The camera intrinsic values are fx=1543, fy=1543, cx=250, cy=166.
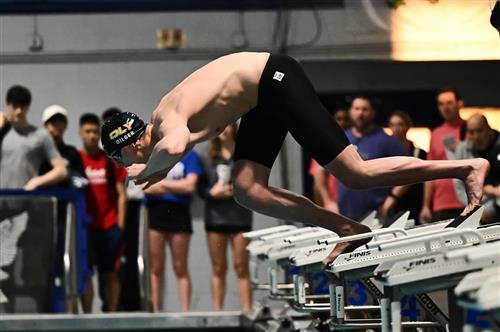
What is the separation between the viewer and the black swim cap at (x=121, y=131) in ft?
27.2

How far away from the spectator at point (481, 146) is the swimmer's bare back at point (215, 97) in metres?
3.24

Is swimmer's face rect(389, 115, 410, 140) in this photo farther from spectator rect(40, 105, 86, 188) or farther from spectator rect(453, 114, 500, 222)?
spectator rect(40, 105, 86, 188)

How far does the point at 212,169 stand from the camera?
13578mm

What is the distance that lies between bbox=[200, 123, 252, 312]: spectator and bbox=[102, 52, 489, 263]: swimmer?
15.2 ft

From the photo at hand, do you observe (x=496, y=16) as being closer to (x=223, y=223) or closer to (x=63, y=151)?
(x=223, y=223)

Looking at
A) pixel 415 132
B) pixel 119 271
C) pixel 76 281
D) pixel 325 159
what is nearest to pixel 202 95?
pixel 325 159

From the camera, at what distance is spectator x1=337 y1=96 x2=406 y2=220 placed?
11.3 metres

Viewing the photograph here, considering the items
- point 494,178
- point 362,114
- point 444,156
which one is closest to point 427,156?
point 444,156

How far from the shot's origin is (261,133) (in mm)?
8484

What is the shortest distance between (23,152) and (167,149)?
541 cm

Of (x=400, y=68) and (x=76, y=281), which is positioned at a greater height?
(x=400, y=68)

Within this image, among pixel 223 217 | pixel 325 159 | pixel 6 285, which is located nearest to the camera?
pixel 325 159

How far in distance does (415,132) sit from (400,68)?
3.11 feet

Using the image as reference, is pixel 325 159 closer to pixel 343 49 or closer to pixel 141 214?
pixel 141 214
